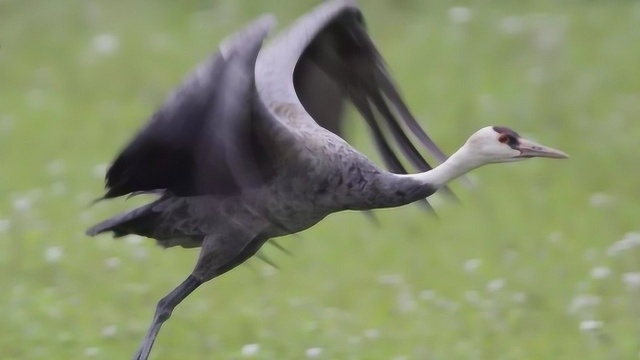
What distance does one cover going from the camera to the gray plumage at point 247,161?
555 centimetres

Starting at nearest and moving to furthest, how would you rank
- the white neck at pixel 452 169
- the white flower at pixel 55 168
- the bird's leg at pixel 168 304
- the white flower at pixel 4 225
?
the white neck at pixel 452 169
the bird's leg at pixel 168 304
the white flower at pixel 4 225
the white flower at pixel 55 168

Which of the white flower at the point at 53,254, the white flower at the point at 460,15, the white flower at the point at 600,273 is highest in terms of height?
the white flower at the point at 460,15

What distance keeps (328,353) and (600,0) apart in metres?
6.07

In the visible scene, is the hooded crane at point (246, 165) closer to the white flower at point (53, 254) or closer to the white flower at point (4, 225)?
the white flower at point (53, 254)

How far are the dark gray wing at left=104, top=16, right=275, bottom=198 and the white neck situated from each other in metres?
0.65

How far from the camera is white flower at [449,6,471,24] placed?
1161 centimetres

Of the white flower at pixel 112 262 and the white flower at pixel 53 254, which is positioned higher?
the white flower at pixel 53 254

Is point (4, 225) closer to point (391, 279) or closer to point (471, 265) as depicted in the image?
point (391, 279)

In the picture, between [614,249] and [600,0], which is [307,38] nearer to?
[614,249]

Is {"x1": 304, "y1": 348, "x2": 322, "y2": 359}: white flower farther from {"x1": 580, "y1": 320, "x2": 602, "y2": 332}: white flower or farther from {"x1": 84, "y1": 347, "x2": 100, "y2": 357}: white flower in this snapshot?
{"x1": 580, "y1": 320, "x2": 602, "y2": 332}: white flower

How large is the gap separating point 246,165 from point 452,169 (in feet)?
2.60

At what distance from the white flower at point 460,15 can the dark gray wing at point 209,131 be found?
583 cm

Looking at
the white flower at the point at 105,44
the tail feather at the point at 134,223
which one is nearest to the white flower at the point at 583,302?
the tail feather at the point at 134,223

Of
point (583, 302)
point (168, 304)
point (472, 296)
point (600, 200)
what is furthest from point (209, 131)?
point (600, 200)
